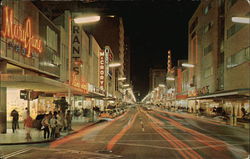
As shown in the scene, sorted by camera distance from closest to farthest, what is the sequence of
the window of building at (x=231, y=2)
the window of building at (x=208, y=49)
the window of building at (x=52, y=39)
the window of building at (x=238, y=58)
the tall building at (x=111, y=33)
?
the window of building at (x=52, y=39)
the window of building at (x=238, y=58)
the window of building at (x=231, y=2)
the window of building at (x=208, y=49)
the tall building at (x=111, y=33)

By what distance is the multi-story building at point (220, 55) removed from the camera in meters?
40.0

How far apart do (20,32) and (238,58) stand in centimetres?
2955

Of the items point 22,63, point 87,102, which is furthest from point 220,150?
point 87,102

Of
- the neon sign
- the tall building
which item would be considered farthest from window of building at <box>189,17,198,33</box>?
the tall building

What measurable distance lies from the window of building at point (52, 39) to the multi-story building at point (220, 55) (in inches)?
770

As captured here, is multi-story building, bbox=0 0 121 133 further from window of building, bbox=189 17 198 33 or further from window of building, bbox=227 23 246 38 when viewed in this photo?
window of building, bbox=189 17 198 33

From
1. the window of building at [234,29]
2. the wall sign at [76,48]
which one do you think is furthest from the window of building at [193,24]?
the wall sign at [76,48]

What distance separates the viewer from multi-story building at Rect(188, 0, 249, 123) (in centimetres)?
3997

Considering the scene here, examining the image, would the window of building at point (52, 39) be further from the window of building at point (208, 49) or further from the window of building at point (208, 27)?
the window of building at point (208, 27)

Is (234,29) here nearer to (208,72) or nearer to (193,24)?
(208,72)

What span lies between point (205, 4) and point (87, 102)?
32.5 m

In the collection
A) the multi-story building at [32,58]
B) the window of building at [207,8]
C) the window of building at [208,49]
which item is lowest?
the multi-story building at [32,58]

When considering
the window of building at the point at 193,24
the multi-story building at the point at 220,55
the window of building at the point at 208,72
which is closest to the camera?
the multi-story building at the point at 220,55

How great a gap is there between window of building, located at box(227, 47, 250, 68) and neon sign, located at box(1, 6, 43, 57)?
24.4m
